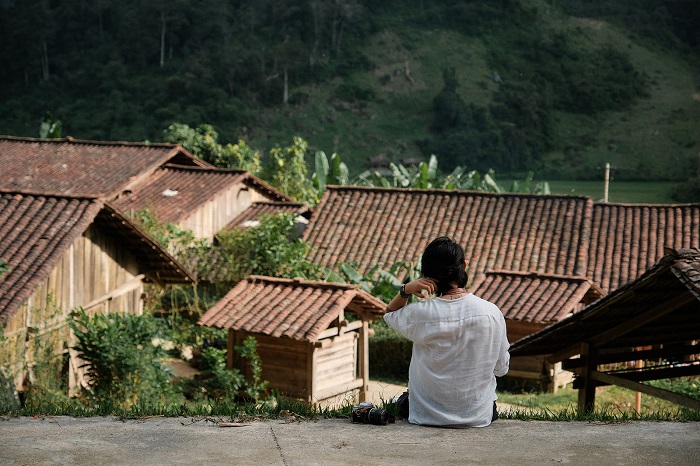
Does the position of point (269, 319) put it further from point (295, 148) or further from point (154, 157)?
point (295, 148)

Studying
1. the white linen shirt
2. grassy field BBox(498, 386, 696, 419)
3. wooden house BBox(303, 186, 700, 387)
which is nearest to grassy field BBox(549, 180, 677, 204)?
wooden house BBox(303, 186, 700, 387)

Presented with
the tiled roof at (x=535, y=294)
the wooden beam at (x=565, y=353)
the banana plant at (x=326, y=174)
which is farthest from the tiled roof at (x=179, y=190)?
the wooden beam at (x=565, y=353)

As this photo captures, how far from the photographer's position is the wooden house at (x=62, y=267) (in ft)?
42.3

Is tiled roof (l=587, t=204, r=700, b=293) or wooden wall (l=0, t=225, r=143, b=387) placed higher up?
tiled roof (l=587, t=204, r=700, b=293)

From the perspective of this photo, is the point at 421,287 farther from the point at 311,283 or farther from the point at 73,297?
the point at 311,283

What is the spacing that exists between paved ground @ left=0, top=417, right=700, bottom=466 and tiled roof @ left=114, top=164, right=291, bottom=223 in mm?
18371

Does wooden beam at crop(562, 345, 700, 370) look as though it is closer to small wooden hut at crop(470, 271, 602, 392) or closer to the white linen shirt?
the white linen shirt

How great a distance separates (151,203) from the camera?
2578 centimetres

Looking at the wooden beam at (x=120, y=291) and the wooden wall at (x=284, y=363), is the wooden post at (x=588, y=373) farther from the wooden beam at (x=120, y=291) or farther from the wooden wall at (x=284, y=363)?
the wooden beam at (x=120, y=291)

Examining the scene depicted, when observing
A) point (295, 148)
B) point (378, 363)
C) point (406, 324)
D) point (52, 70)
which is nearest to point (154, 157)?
point (295, 148)

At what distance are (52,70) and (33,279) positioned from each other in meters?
58.2

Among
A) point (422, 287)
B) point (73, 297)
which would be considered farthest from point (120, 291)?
point (422, 287)

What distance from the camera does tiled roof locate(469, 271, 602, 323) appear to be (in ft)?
58.9

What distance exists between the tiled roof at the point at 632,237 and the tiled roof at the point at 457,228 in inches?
14.0
